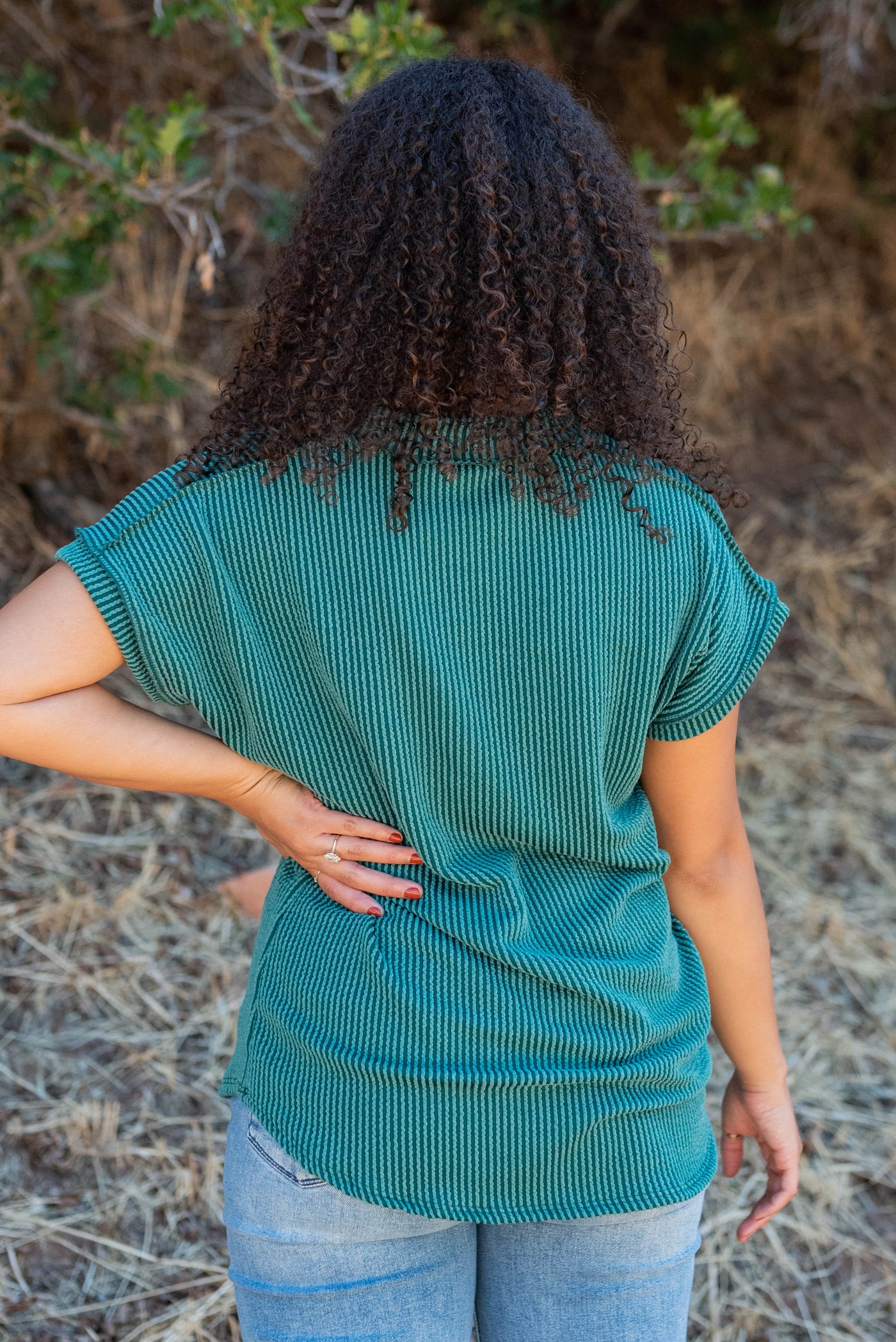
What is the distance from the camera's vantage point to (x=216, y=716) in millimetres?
1219

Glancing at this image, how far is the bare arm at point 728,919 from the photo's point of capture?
4.25 feet

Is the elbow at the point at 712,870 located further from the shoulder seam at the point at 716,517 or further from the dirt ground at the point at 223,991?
the dirt ground at the point at 223,991

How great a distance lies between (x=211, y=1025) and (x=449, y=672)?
76.6 inches

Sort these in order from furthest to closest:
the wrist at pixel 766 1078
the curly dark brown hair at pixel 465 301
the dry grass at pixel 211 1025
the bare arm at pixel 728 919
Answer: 1. the dry grass at pixel 211 1025
2. the wrist at pixel 766 1078
3. the bare arm at pixel 728 919
4. the curly dark brown hair at pixel 465 301

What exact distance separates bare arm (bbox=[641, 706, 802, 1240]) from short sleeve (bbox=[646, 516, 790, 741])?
3 centimetres

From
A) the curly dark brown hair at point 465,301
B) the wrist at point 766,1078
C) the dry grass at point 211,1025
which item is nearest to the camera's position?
the curly dark brown hair at point 465,301

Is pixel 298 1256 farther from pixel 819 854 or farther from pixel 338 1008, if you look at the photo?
pixel 819 854

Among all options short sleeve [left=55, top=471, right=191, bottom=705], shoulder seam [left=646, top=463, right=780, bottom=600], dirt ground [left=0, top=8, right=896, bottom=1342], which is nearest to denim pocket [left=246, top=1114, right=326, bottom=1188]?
short sleeve [left=55, top=471, right=191, bottom=705]

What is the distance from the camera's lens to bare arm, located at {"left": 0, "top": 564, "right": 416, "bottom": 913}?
1154 mm

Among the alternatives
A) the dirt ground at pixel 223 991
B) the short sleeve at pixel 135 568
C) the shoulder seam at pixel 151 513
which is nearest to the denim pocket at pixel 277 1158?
the short sleeve at pixel 135 568

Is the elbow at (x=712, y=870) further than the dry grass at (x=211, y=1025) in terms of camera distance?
No

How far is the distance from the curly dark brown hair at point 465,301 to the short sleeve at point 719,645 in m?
0.09

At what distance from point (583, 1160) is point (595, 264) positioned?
84cm

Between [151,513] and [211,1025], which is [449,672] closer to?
[151,513]
